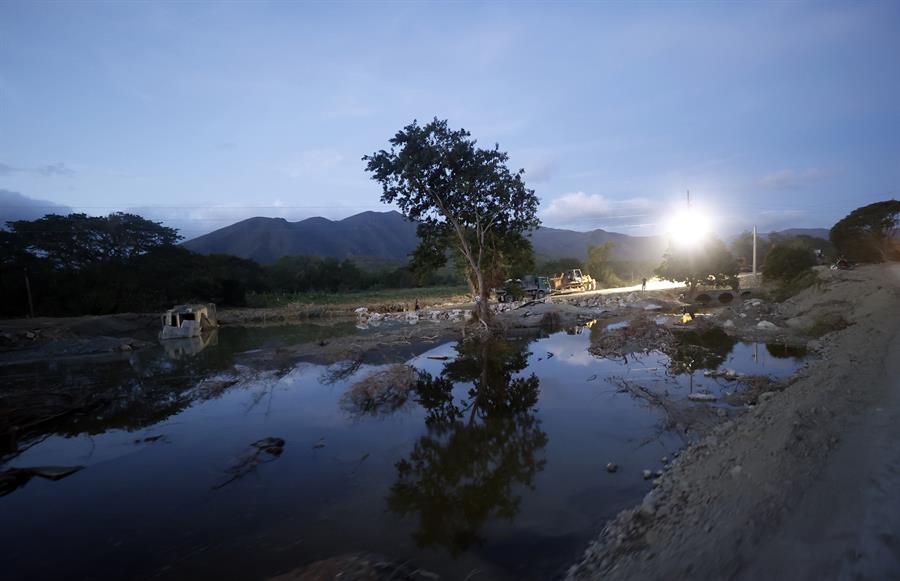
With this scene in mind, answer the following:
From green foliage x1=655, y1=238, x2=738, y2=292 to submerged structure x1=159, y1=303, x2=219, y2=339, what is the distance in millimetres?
32822

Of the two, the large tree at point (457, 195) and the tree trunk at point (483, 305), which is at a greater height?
the large tree at point (457, 195)

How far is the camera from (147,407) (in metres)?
11.5

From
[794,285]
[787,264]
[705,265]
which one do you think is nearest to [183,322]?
[705,265]

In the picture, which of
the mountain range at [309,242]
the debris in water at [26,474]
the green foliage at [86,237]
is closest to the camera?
the debris in water at [26,474]

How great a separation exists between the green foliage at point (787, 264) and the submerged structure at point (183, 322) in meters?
37.4

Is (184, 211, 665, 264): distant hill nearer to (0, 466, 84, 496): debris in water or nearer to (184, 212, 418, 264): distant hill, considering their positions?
(184, 212, 418, 264): distant hill

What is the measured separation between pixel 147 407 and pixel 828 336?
2144 cm

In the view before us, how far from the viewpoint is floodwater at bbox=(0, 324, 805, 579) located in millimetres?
4934

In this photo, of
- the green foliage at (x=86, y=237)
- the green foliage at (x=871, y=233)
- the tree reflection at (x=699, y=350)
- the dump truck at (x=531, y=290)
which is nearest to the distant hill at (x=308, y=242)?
the green foliage at (x=86, y=237)

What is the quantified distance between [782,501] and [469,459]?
Answer: 175 inches

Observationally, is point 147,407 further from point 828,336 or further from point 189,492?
point 828,336

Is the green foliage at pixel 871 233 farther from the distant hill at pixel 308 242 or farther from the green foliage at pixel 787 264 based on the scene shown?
the distant hill at pixel 308 242

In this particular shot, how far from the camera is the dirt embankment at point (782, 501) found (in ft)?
10.4

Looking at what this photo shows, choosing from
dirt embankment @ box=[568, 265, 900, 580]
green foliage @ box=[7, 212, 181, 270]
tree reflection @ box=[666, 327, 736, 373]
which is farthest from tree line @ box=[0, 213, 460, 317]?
dirt embankment @ box=[568, 265, 900, 580]
